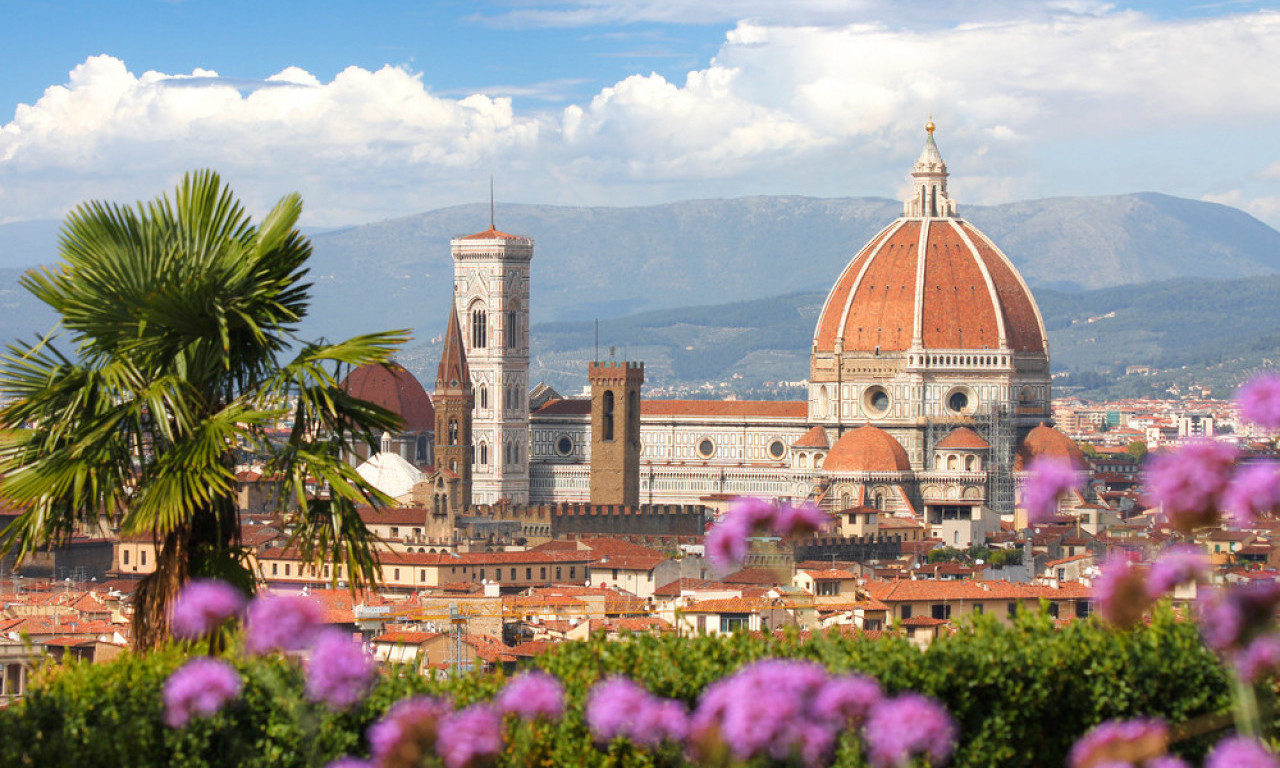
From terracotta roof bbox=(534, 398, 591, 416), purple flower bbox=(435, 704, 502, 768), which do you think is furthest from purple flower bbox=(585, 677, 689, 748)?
terracotta roof bbox=(534, 398, 591, 416)

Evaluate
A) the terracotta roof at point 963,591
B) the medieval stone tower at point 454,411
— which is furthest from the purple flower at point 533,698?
the medieval stone tower at point 454,411

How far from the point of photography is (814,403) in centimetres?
10800

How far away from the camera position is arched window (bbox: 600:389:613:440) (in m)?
104

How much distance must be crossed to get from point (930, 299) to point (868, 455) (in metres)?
11.6

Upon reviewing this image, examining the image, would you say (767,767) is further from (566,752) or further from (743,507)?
(566,752)

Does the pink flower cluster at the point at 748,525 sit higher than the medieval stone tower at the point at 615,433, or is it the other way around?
the medieval stone tower at the point at 615,433

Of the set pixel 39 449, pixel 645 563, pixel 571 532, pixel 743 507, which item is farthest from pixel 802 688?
pixel 571 532

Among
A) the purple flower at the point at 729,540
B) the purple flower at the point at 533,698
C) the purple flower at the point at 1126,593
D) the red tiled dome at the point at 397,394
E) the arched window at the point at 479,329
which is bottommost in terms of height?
the purple flower at the point at 533,698

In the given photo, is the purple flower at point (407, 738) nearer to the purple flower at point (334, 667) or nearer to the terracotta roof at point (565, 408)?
the purple flower at point (334, 667)

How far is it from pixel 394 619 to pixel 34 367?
1322 inches

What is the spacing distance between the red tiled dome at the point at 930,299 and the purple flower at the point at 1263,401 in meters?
96.8

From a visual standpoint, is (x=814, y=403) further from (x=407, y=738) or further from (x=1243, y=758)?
(x=1243, y=758)

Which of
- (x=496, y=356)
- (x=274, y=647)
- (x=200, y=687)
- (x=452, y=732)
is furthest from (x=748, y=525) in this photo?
(x=496, y=356)

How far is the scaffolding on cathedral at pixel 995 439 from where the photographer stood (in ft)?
333
